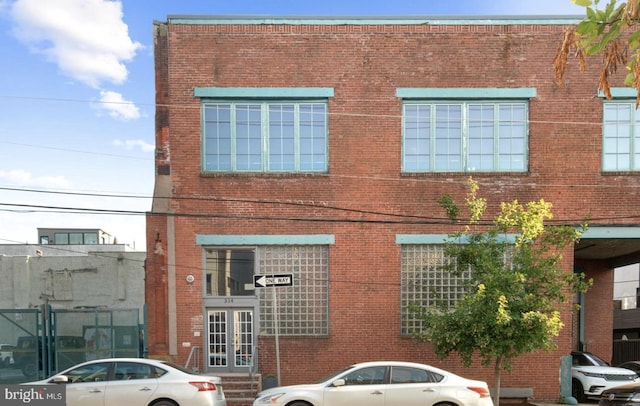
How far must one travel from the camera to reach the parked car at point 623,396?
29.3ft

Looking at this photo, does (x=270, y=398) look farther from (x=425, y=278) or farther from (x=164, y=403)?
(x=425, y=278)

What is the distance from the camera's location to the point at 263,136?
1375 centimetres

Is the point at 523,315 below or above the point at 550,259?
below

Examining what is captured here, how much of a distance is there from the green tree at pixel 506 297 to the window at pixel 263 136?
15.5 ft

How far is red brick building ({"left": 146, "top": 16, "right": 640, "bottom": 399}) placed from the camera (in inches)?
530

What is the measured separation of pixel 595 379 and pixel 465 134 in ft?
25.2

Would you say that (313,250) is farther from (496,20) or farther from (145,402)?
(496,20)

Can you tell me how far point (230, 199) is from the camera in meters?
13.5

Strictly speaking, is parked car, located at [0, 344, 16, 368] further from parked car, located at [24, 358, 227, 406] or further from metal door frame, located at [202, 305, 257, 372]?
metal door frame, located at [202, 305, 257, 372]

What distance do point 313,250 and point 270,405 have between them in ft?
16.7

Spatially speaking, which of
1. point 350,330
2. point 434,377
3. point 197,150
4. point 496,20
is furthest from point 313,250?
point 496,20

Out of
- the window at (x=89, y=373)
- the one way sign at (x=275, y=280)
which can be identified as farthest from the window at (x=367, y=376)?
the window at (x=89, y=373)

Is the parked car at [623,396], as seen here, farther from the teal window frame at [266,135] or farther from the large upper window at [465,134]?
the teal window frame at [266,135]

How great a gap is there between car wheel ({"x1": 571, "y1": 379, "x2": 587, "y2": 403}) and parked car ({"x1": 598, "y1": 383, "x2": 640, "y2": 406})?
15.0ft
